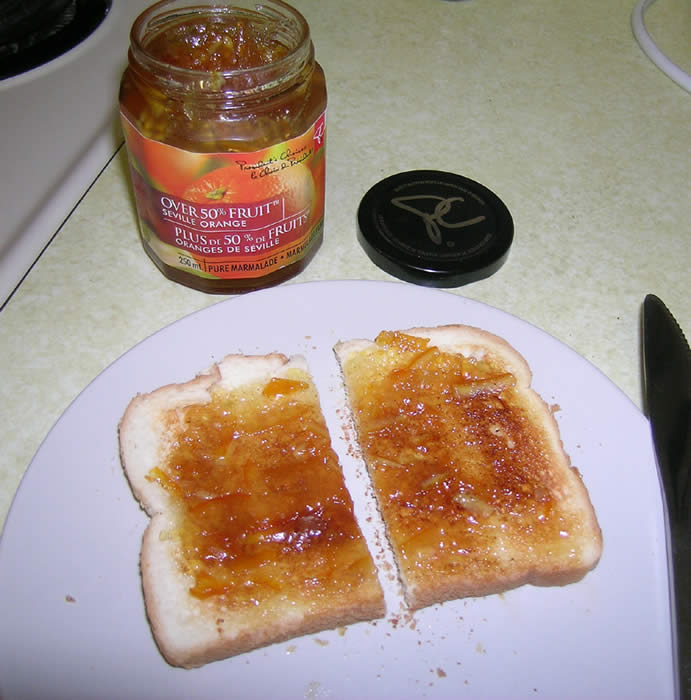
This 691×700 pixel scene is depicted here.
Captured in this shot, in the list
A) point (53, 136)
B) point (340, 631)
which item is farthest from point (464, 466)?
point (53, 136)

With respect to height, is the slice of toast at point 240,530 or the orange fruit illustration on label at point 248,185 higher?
the orange fruit illustration on label at point 248,185

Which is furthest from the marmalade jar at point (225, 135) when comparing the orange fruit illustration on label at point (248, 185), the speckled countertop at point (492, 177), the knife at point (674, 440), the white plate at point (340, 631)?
the knife at point (674, 440)

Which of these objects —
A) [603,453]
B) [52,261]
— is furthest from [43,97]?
Answer: [603,453]

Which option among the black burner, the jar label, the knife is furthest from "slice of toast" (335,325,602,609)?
the black burner

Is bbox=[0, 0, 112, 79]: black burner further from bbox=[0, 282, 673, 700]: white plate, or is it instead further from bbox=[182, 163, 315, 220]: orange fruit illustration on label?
bbox=[0, 282, 673, 700]: white plate

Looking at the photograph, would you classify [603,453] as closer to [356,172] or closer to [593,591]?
[593,591]

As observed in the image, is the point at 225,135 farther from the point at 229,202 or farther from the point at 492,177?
the point at 492,177

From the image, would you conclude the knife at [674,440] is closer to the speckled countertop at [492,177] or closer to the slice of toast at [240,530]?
the speckled countertop at [492,177]

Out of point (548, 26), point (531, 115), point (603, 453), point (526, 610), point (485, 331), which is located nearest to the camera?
point (526, 610)
